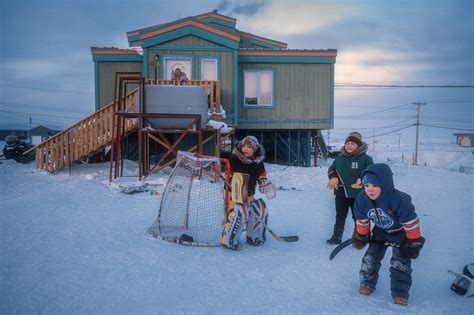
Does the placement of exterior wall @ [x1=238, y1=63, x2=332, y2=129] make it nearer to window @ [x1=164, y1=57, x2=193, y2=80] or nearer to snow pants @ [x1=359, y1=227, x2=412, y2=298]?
window @ [x1=164, y1=57, x2=193, y2=80]

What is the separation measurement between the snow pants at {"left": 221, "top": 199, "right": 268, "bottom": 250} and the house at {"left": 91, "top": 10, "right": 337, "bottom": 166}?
958 cm

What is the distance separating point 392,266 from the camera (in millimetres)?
3479

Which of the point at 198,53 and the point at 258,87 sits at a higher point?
the point at 198,53

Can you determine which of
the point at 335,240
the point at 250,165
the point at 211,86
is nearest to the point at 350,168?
the point at 335,240

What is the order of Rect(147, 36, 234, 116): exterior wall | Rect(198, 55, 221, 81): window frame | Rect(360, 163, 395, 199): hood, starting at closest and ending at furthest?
Rect(360, 163, 395, 199): hood → Rect(147, 36, 234, 116): exterior wall → Rect(198, 55, 221, 81): window frame

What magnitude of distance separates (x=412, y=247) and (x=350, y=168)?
6.41ft

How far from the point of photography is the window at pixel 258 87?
51.2 feet

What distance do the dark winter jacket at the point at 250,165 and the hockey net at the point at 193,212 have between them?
15 cm

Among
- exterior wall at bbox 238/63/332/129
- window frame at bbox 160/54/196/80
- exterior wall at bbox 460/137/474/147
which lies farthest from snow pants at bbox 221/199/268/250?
exterior wall at bbox 460/137/474/147

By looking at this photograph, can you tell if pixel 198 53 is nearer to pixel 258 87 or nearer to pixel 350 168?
pixel 258 87

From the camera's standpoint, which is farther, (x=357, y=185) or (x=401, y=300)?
(x=357, y=185)

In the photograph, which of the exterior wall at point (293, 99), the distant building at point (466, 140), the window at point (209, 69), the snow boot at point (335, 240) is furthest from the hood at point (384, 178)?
the distant building at point (466, 140)

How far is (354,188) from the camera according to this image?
5.09 m

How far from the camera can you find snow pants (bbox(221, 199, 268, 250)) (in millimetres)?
4871
